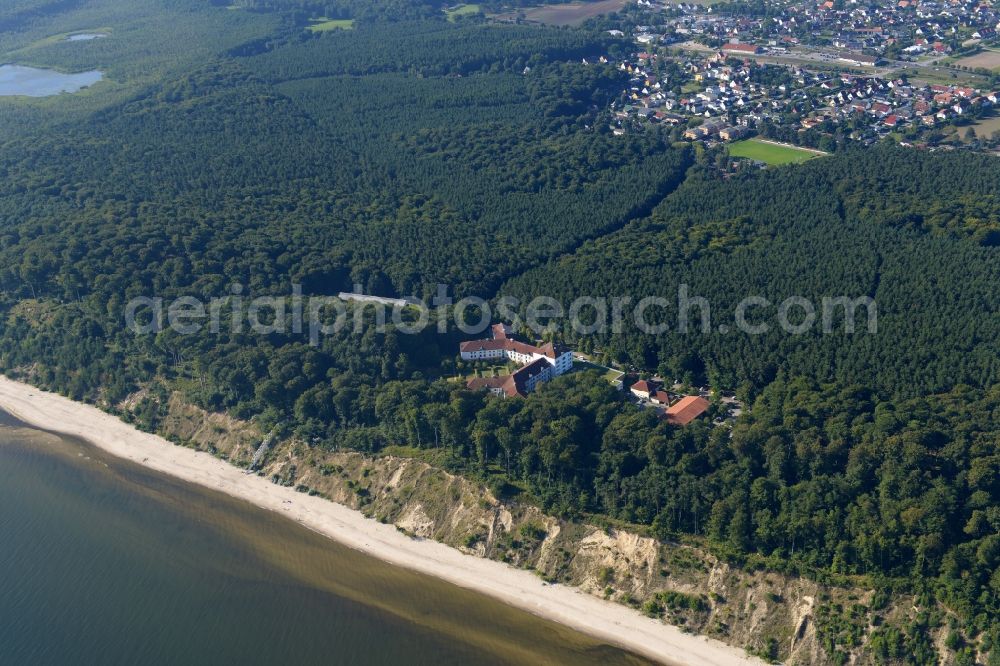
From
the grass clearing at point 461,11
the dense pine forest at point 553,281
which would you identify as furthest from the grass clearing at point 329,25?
the dense pine forest at point 553,281

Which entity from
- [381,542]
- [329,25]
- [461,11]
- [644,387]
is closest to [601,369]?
[644,387]

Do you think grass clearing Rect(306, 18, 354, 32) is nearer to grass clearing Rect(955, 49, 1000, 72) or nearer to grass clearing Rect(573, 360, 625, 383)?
grass clearing Rect(955, 49, 1000, 72)

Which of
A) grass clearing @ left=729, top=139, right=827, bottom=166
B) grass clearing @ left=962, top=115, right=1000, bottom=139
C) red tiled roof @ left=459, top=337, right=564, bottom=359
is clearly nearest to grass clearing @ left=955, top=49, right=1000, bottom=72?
grass clearing @ left=962, top=115, right=1000, bottom=139

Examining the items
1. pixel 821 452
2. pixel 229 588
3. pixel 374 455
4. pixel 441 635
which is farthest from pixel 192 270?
pixel 821 452

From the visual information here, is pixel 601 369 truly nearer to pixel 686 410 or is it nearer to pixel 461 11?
pixel 686 410

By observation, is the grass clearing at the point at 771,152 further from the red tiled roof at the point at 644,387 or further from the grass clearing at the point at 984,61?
the red tiled roof at the point at 644,387
